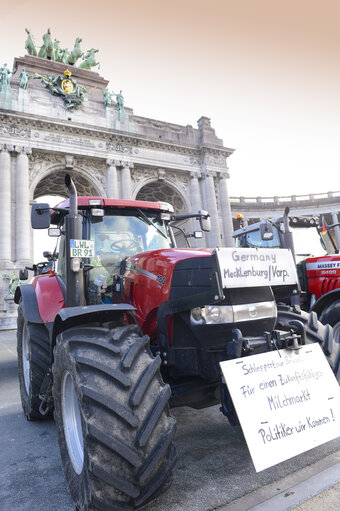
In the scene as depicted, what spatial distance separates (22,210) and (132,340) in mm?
21437

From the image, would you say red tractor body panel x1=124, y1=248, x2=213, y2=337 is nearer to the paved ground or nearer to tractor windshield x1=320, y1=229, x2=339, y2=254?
the paved ground

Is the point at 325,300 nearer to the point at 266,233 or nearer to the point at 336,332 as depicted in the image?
the point at 336,332

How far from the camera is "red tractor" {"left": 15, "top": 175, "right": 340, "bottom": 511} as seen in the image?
5.50ft

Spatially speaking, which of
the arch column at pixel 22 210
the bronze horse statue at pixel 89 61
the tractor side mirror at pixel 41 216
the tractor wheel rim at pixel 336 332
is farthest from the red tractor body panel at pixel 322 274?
the bronze horse statue at pixel 89 61

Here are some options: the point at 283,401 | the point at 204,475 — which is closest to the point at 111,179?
the point at 204,475

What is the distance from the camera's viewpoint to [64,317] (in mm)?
2115

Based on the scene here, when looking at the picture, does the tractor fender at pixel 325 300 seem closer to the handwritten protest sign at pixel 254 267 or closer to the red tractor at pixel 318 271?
the red tractor at pixel 318 271

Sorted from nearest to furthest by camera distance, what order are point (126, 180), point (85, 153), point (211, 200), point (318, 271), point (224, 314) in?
1. point (224, 314)
2. point (318, 271)
3. point (85, 153)
4. point (126, 180)
5. point (211, 200)

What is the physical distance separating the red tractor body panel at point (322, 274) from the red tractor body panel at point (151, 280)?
3.77m

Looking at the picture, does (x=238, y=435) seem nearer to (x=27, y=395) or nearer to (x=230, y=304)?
(x=230, y=304)

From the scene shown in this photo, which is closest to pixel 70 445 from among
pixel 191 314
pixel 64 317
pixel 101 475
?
pixel 101 475

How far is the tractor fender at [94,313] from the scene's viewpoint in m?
2.11

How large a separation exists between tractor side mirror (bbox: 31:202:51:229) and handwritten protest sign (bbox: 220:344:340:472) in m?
2.03

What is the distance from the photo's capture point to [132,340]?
2.06 metres
